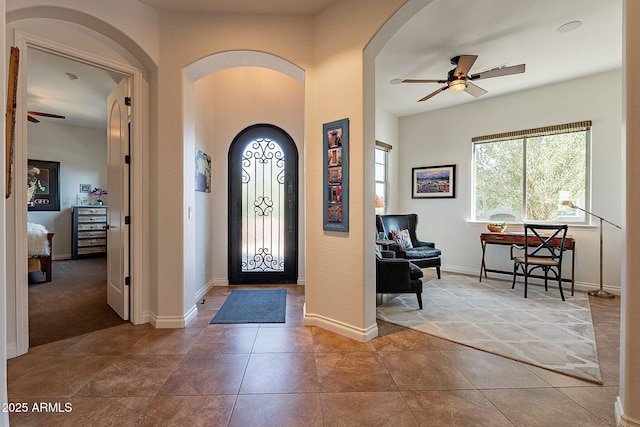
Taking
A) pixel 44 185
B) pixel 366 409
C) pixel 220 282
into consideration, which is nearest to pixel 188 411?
A: pixel 366 409

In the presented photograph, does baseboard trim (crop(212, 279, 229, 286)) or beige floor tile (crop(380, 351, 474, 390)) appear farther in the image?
baseboard trim (crop(212, 279, 229, 286))

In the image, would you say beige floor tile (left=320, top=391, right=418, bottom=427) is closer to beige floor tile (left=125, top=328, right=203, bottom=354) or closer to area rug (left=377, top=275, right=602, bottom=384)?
area rug (left=377, top=275, right=602, bottom=384)

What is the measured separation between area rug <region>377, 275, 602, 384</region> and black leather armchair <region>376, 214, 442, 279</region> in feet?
1.28

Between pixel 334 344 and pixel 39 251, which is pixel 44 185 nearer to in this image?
pixel 39 251

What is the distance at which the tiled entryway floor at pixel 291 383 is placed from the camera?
63.8 inches

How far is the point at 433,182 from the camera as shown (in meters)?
5.66

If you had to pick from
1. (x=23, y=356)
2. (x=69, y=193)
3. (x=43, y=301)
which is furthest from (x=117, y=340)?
(x=69, y=193)

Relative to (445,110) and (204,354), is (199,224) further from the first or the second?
(445,110)

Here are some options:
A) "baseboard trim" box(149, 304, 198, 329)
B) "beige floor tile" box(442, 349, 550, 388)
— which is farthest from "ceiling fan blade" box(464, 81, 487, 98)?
"baseboard trim" box(149, 304, 198, 329)

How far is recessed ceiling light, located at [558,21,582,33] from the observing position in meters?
2.99

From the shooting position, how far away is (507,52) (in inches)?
141

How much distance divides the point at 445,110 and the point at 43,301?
6777mm

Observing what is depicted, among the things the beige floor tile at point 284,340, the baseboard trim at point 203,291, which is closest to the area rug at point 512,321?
the beige floor tile at point 284,340

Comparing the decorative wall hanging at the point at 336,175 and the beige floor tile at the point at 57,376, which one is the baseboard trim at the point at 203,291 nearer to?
the beige floor tile at the point at 57,376
